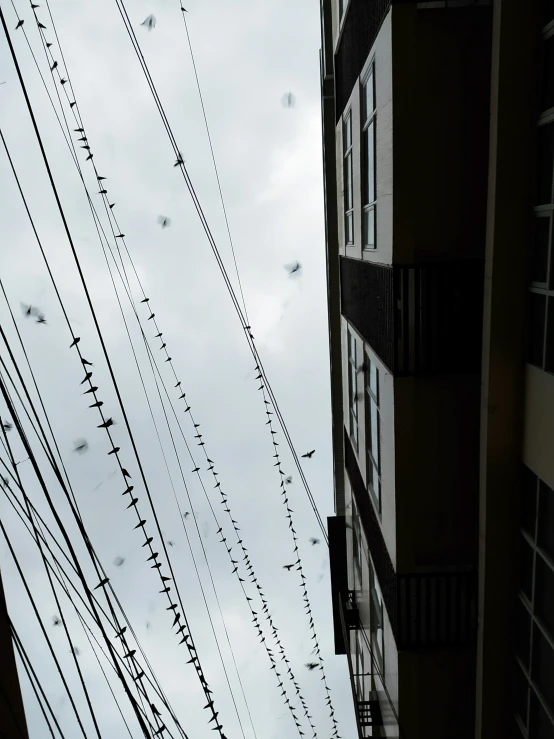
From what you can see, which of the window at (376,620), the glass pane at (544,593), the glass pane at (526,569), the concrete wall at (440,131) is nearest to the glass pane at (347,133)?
the concrete wall at (440,131)

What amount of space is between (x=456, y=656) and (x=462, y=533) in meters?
2.12

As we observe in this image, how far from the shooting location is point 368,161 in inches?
351

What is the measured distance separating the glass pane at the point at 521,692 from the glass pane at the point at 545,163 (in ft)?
20.1

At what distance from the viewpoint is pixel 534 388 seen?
6168mm

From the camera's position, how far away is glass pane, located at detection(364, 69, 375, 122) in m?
8.23

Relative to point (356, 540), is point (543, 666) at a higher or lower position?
higher

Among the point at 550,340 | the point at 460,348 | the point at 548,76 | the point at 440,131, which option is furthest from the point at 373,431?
the point at 548,76

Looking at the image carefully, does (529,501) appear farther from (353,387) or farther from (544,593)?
(353,387)

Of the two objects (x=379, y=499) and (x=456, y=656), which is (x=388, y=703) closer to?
(x=456, y=656)

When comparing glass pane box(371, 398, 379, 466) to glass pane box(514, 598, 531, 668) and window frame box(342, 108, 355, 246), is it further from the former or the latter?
window frame box(342, 108, 355, 246)

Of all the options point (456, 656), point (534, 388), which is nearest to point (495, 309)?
point (534, 388)

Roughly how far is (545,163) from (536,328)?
1855 mm

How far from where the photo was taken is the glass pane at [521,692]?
6.89m

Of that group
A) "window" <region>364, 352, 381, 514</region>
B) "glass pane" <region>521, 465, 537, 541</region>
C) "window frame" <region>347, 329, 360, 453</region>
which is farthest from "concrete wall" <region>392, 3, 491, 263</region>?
"window frame" <region>347, 329, 360, 453</region>
